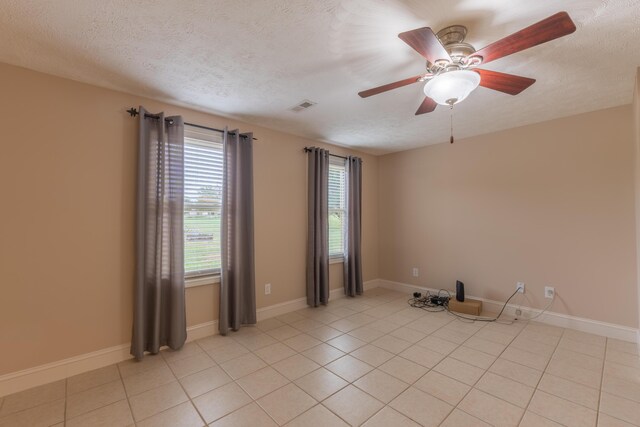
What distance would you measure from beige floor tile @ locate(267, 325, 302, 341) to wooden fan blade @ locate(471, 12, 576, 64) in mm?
2862

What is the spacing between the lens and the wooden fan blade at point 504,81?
5.72 ft

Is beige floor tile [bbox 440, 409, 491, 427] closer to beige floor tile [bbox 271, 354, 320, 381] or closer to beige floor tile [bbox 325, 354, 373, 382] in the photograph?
beige floor tile [bbox 325, 354, 373, 382]

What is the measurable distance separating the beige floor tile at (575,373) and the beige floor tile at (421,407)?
1.11 metres

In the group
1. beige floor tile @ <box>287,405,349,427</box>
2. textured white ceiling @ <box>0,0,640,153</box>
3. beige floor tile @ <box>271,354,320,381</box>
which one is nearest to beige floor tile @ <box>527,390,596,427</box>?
beige floor tile @ <box>287,405,349,427</box>

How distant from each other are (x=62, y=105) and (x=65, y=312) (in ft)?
5.42

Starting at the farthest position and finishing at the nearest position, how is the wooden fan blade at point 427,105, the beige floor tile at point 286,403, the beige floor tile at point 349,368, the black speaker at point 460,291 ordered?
the black speaker at point 460,291
the beige floor tile at point 349,368
the wooden fan blade at point 427,105
the beige floor tile at point 286,403

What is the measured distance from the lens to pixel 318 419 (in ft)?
5.86

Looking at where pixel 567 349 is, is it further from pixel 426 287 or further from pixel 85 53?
pixel 85 53

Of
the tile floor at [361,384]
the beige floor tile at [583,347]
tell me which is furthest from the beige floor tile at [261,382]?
the beige floor tile at [583,347]

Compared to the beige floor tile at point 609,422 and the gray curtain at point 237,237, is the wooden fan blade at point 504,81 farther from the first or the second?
the gray curtain at point 237,237

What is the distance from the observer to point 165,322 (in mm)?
2730

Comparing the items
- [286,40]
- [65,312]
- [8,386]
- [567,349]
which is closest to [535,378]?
[567,349]

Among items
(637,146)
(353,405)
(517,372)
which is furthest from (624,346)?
(353,405)

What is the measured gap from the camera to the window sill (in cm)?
293
